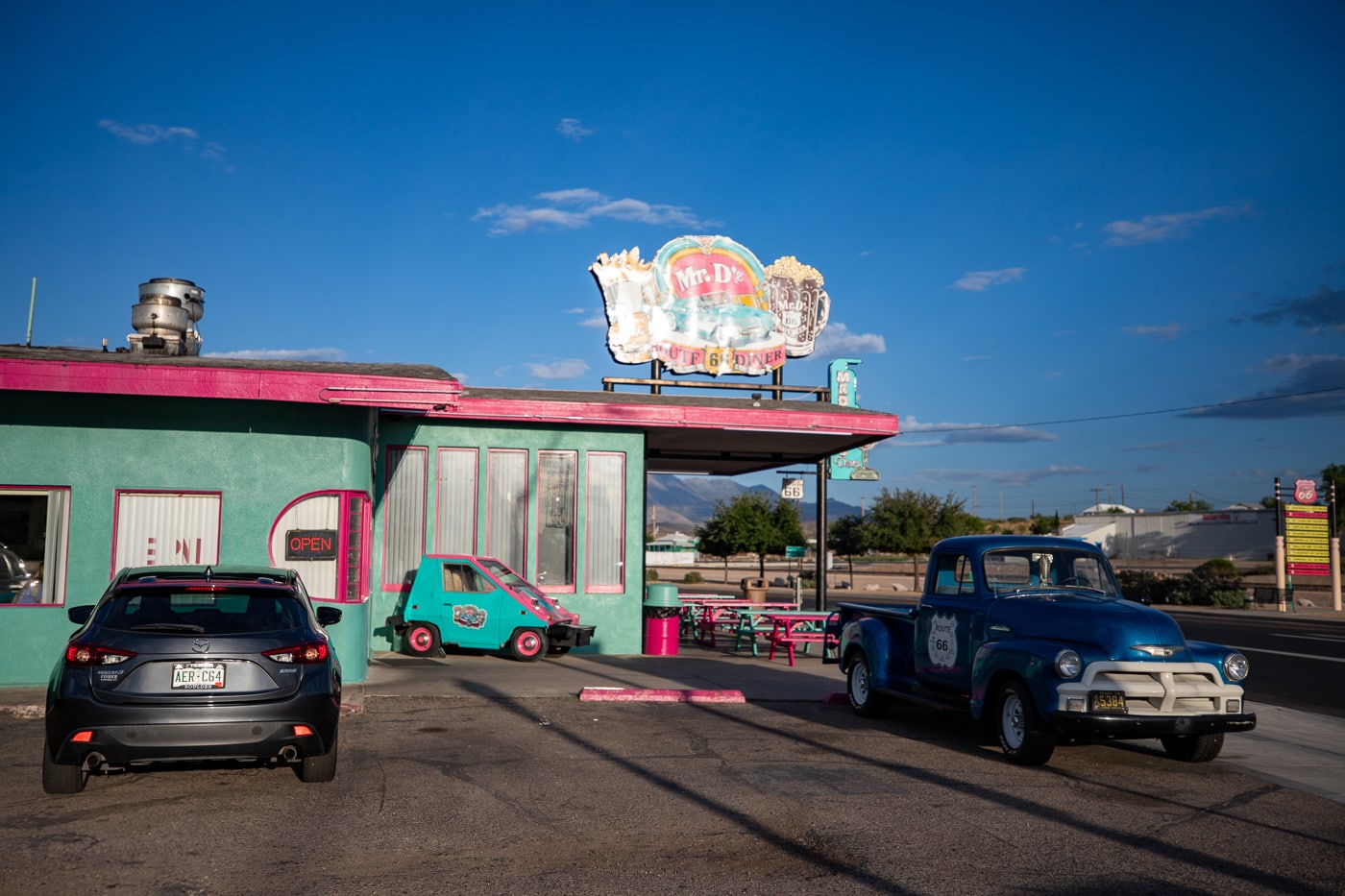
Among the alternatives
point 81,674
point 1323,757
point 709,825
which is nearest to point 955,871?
point 709,825

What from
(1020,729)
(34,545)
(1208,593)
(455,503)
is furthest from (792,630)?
(1208,593)

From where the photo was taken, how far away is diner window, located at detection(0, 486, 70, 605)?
13062mm

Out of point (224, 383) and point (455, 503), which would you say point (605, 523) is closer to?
point (455, 503)

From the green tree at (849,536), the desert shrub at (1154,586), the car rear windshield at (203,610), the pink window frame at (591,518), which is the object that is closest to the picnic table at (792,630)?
the pink window frame at (591,518)

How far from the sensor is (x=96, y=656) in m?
7.15

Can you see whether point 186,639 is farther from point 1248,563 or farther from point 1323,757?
point 1248,563

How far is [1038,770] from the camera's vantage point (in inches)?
371

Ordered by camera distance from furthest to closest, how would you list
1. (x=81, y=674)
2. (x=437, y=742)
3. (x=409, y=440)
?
(x=409, y=440) → (x=437, y=742) → (x=81, y=674)

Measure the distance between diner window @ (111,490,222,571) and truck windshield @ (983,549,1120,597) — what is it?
9.35 m

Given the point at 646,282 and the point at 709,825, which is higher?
the point at 646,282

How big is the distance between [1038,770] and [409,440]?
455 inches

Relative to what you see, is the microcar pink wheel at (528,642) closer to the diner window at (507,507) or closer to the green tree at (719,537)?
the diner window at (507,507)

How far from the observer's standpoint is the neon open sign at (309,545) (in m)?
13.7

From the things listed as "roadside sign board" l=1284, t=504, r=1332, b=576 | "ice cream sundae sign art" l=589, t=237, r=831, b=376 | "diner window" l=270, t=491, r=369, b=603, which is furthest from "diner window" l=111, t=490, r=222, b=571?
"roadside sign board" l=1284, t=504, r=1332, b=576
